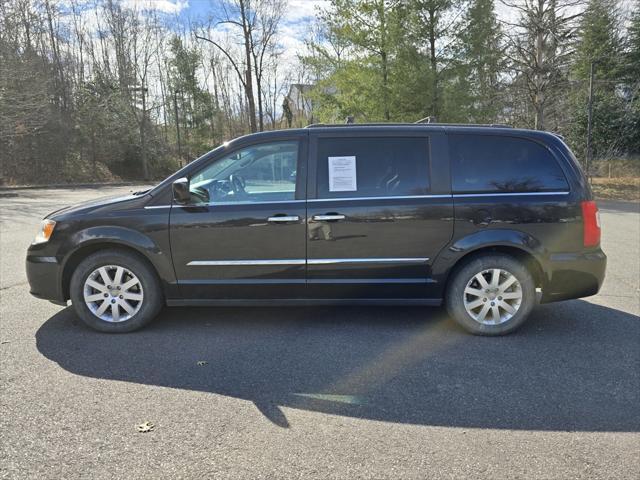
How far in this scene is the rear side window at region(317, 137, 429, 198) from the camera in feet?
13.7

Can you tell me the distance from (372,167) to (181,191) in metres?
1.72

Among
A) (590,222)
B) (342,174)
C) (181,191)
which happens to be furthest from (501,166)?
(181,191)

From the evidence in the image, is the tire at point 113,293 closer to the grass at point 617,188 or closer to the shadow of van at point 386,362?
the shadow of van at point 386,362

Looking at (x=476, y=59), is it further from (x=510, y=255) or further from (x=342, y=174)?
(x=342, y=174)

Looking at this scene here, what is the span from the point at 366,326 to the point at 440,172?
1611 millimetres

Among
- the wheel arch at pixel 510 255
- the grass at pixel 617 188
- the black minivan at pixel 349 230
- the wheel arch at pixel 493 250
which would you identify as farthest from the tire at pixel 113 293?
the grass at pixel 617 188

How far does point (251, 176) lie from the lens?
13.9ft

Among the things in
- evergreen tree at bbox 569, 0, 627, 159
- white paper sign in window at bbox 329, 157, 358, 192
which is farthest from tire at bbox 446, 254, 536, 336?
evergreen tree at bbox 569, 0, 627, 159


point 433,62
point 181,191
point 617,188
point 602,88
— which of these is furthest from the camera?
point 602,88

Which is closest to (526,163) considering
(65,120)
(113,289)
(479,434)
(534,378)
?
(534,378)

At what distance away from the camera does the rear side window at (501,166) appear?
13.8 feet

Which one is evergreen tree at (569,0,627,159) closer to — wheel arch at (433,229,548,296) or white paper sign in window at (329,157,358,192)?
wheel arch at (433,229,548,296)

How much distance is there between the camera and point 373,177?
13.7 ft

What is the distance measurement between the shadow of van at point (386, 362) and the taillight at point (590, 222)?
91 cm
